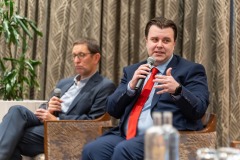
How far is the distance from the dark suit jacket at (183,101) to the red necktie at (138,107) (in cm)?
3

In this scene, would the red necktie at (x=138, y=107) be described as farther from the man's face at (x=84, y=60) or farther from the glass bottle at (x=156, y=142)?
the glass bottle at (x=156, y=142)

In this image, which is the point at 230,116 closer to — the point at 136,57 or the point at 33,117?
the point at 136,57

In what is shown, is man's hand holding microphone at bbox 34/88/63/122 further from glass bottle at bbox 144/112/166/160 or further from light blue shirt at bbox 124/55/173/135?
glass bottle at bbox 144/112/166/160

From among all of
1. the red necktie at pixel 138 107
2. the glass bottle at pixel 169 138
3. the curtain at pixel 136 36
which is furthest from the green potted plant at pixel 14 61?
the glass bottle at pixel 169 138

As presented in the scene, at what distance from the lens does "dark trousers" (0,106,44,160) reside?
3098mm

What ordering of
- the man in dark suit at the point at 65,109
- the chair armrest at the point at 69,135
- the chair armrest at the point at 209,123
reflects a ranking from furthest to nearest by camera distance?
the man in dark suit at the point at 65,109, the chair armrest at the point at 69,135, the chair armrest at the point at 209,123

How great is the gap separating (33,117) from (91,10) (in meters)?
1.15

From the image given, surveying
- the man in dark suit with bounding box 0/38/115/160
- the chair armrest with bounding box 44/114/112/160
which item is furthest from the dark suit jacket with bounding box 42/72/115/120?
the chair armrest with bounding box 44/114/112/160

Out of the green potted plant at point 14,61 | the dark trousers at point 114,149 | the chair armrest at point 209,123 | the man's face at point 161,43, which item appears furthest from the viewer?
the green potted plant at point 14,61

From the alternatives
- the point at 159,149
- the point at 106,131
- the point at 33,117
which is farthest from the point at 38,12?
the point at 159,149

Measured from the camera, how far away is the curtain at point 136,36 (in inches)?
134

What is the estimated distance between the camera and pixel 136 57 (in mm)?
3838

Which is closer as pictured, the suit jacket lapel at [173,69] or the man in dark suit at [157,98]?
the man in dark suit at [157,98]

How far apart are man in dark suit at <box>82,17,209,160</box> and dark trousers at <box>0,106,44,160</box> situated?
24.4 inches
